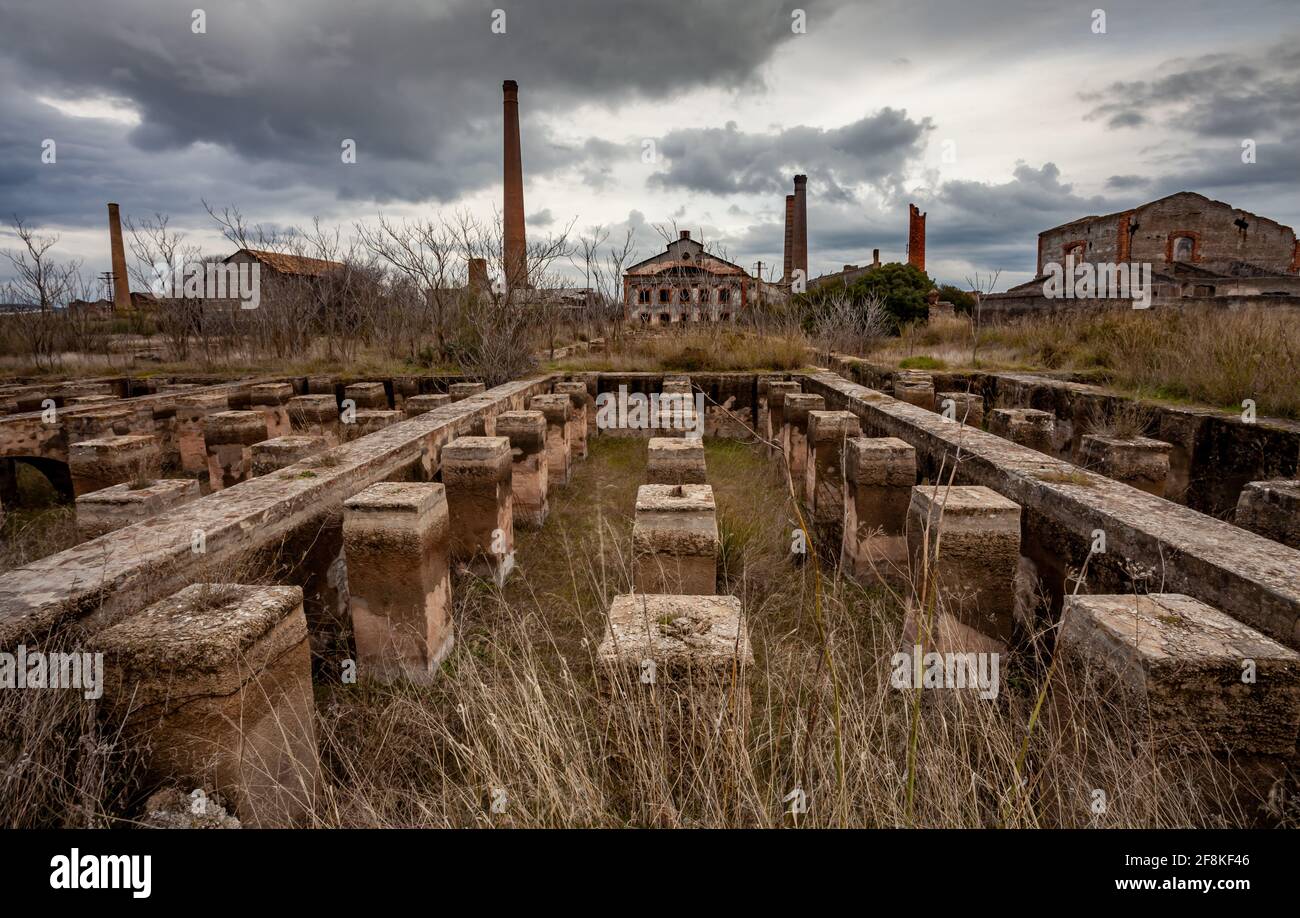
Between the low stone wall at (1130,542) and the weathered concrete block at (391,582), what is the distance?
228cm

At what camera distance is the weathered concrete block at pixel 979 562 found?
2.70m

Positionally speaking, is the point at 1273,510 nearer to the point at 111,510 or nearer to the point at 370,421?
the point at 111,510

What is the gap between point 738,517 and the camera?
17.0 ft

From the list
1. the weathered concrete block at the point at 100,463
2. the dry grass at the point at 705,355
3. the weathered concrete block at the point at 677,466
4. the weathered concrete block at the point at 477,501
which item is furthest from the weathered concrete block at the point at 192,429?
the weathered concrete block at the point at 677,466

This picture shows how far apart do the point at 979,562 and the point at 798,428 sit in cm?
399

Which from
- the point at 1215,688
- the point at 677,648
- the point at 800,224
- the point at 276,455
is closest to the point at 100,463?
the point at 276,455

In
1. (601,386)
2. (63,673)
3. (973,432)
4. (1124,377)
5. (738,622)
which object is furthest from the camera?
(601,386)

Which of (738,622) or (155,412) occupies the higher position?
(155,412)

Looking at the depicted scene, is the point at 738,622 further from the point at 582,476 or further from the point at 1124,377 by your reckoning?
the point at 1124,377

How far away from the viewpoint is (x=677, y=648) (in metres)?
1.77

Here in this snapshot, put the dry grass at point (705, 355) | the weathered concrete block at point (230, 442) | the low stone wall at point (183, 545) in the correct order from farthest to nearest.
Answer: the dry grass at point (705, 355) < the weathered concrete block at point (230, 442) < the low stone wall at point (183, 545)

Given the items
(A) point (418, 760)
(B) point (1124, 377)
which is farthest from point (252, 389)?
(B) point (1124, 377)

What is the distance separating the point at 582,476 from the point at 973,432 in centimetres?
430

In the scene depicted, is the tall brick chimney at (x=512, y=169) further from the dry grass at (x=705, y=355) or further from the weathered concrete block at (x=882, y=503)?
the weathered concrete block at (x=882, y=503)
